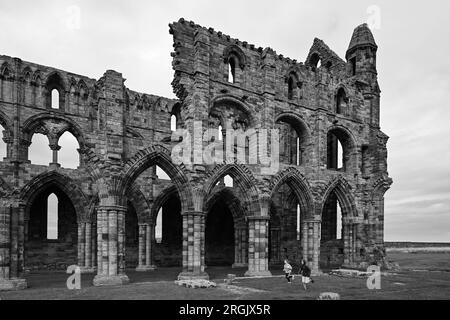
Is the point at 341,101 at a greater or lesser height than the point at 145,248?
greater

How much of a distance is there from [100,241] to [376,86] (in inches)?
800

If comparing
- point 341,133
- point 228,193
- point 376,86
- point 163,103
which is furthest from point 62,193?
point 376,86

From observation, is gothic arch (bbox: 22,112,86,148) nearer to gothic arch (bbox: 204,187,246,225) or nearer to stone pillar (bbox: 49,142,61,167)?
stone pillar (bbox: 49,142,61,167)

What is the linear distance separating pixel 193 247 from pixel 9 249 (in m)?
7.58

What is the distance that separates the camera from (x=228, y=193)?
92.2ft

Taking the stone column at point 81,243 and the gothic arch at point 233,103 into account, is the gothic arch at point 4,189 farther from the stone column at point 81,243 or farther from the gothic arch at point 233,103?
the gothic arch at point 233,103

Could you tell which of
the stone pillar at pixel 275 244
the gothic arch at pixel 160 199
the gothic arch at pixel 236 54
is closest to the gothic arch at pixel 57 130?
the gothic arch at pixel 160 199

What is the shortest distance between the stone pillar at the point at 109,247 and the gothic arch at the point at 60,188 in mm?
8890

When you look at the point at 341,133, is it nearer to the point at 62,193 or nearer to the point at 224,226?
the point at 224,226

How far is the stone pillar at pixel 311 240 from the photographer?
75.6 feet

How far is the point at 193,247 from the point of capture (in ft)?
63.2

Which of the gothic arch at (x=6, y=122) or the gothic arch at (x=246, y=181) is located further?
the gothic arch at (x=6, y=122)

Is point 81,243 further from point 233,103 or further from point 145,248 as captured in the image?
point 233,103

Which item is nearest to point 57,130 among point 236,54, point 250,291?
point 236,54
